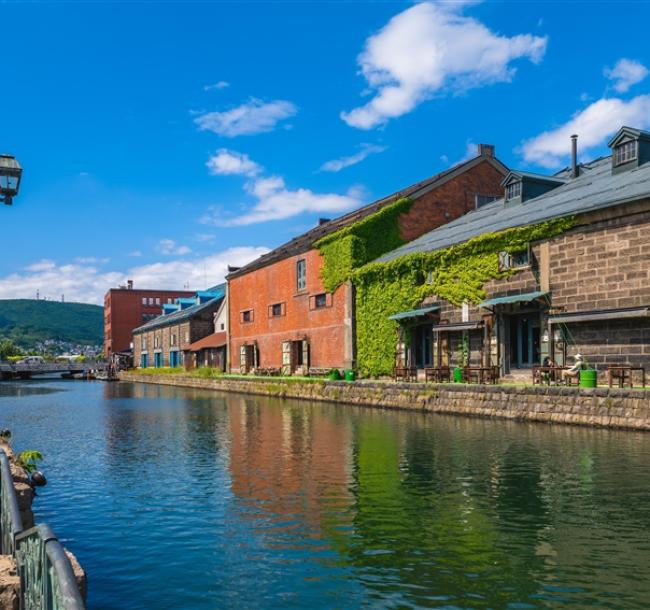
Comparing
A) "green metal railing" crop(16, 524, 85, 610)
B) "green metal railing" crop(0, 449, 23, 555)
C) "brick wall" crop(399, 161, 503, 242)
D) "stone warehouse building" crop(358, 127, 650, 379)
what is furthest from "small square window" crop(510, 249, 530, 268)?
"green metal railing" crop(16, 524, 85, 610)

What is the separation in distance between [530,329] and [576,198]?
5264mm

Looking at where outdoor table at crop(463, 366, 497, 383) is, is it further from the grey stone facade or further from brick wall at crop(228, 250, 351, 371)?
brick wall at crop(228, 250, 351, 371)

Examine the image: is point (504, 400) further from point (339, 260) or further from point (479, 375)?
point (339, 260)

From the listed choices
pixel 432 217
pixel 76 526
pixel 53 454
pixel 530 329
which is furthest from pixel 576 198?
pixel 76 526

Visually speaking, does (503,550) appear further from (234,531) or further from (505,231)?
(505,231)

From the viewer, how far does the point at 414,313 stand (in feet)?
100

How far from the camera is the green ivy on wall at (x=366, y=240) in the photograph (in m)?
37.1

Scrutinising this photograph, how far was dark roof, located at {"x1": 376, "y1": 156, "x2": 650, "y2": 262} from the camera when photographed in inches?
877

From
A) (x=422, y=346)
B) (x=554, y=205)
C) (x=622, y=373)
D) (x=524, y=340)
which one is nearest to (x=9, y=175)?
(x=622, y=373)

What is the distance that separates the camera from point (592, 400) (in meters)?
17.9

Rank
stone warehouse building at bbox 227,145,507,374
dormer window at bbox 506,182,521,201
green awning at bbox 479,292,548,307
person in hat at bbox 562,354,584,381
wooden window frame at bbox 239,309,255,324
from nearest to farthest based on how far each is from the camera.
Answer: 1. person in hat at bbox 562,354,584,381
2. green awning at bbox 479,292,548,307
3. dormer window at bbox 506,182,521,201
4. stone warehouse building at bbox 227,145,507,374
5. wooden window frame at bbox 239,309,255,324

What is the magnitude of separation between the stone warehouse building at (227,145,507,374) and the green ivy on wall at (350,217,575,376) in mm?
1244

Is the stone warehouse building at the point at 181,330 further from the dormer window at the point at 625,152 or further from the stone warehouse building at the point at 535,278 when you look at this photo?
the dormer window at the point at 625,152

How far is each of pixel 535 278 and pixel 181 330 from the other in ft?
165
